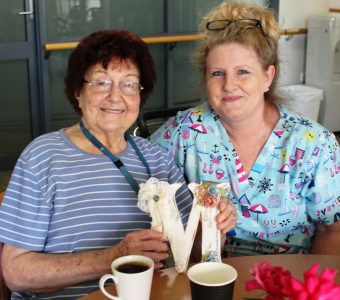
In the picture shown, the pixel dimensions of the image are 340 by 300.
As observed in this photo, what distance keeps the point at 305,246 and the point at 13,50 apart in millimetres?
3175

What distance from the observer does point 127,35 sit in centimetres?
167

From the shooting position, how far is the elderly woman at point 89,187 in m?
1.41

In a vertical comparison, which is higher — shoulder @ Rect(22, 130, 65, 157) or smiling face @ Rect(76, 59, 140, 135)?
smiling face @ Rect(76, 59, 140, 135)

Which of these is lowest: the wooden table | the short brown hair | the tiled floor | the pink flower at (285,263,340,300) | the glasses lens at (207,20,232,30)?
the tiled floor

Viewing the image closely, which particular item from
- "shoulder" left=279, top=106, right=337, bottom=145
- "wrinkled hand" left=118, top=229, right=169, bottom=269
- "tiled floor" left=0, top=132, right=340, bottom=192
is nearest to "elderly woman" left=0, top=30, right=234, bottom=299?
"wrinkled hand" left=118, top=229, right=169, bottom=269

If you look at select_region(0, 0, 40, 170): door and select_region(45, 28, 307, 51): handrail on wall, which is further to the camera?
select_region(45, 28, 307, 51): handrail on wall

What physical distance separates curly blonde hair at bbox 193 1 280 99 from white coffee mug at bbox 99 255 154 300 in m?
0.98

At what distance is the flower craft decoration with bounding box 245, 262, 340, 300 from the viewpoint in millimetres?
646

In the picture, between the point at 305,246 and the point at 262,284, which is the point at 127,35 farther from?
the point at 262,284

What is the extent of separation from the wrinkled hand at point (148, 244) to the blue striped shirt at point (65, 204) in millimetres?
207

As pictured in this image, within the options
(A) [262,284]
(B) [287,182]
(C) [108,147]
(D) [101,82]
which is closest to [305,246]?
(B) [287,182]

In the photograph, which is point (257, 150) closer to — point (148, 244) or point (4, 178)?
point (148, 244)

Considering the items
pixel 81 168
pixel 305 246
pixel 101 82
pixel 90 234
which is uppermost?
pixel 101 82

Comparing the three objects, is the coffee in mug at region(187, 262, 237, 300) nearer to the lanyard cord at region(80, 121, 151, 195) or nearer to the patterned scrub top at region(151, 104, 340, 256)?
the lanyard cord at region(80, 121, 151, 195)
